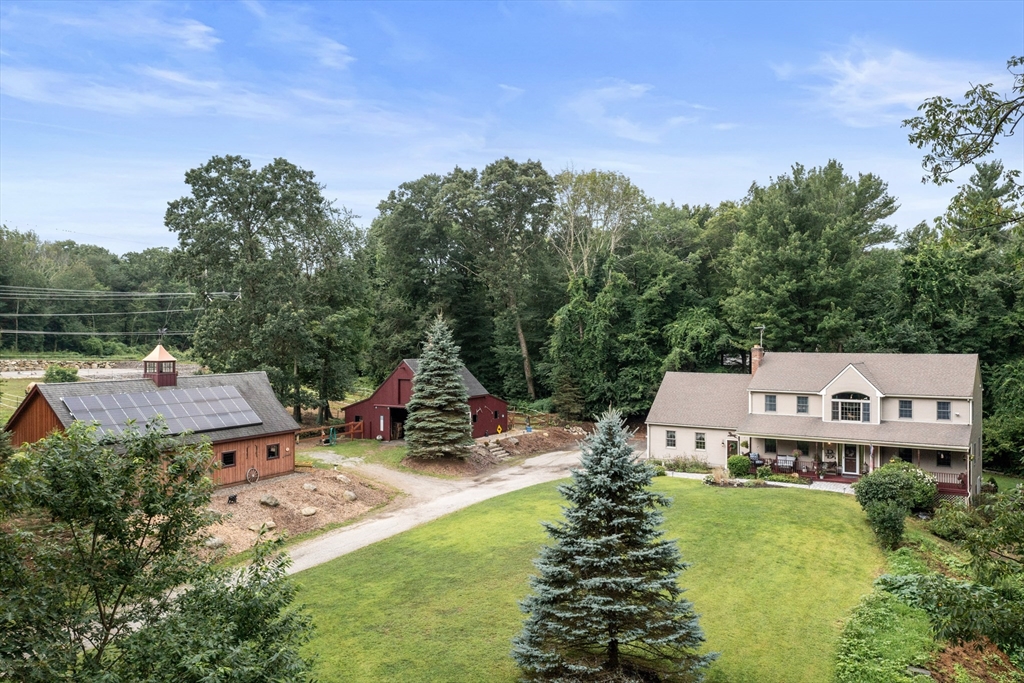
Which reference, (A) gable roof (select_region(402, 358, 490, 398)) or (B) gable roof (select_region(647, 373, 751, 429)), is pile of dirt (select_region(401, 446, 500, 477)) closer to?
(A) gable roof (select_region(402, 358, 490, 398))

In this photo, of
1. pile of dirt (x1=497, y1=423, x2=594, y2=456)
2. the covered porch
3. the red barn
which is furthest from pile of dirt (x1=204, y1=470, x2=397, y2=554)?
the covered porch

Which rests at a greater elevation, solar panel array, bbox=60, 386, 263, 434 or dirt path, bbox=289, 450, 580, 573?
solar panel array, bbox=60, 386, 263, 434

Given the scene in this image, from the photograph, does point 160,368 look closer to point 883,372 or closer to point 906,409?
point 883,372

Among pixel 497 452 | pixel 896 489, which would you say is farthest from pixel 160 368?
pixel 896 489

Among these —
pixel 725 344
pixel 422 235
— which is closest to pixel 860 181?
pixel 725 344

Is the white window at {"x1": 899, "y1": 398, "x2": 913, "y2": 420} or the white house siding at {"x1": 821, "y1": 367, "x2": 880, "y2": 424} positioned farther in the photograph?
the white house siding at {"x1": 821, "y1": 367, "x2": 880, "y2": 424}

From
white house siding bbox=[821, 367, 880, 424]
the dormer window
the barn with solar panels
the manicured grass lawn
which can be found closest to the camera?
the manicured grass lawn

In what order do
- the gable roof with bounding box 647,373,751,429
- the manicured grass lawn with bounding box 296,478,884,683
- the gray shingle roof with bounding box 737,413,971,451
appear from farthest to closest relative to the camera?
the gable roof with bounding box 647,373,751,429
the gray shingle roof with bounding box 737,413,971,451
the manicured grass lawn with bounding box 296,478,884,683
